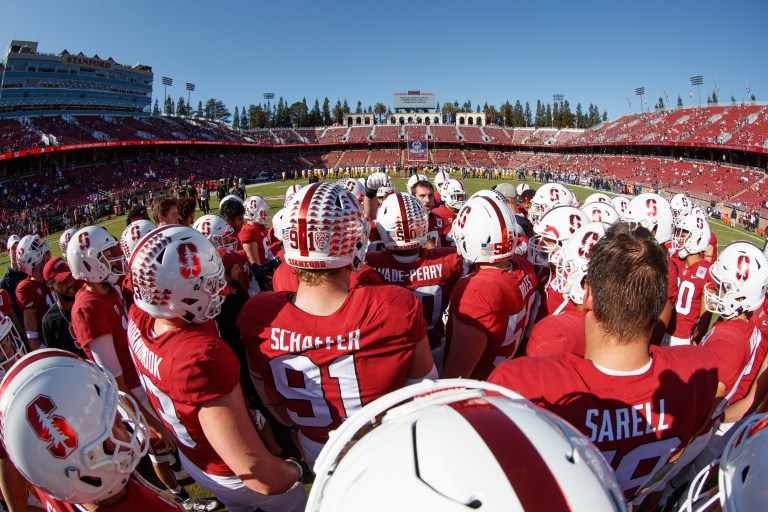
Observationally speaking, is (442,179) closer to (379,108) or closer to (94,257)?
(94,257)

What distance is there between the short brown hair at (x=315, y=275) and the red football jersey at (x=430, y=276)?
161 centimetres

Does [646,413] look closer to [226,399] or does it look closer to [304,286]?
[304,286]

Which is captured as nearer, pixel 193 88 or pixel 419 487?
pixel 419 487

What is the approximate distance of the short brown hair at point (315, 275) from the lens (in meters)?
2.42

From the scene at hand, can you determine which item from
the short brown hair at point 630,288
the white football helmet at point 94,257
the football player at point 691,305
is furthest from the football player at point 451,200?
the short brown hair at point 630,288

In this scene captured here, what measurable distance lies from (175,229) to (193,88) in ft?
328

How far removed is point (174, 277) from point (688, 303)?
5.82 metres

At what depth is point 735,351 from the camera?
291cm

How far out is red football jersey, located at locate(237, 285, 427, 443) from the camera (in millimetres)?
2246

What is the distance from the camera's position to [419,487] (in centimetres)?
106

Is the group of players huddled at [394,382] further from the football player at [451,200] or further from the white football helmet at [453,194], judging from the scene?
the white football helmet at [453,194]

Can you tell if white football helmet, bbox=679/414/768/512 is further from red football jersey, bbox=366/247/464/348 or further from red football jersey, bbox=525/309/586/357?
red football jersey, bbox=366/247/464/348

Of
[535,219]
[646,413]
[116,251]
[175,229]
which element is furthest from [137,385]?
[535,219]

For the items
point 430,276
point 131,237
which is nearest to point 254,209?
point 131,237
